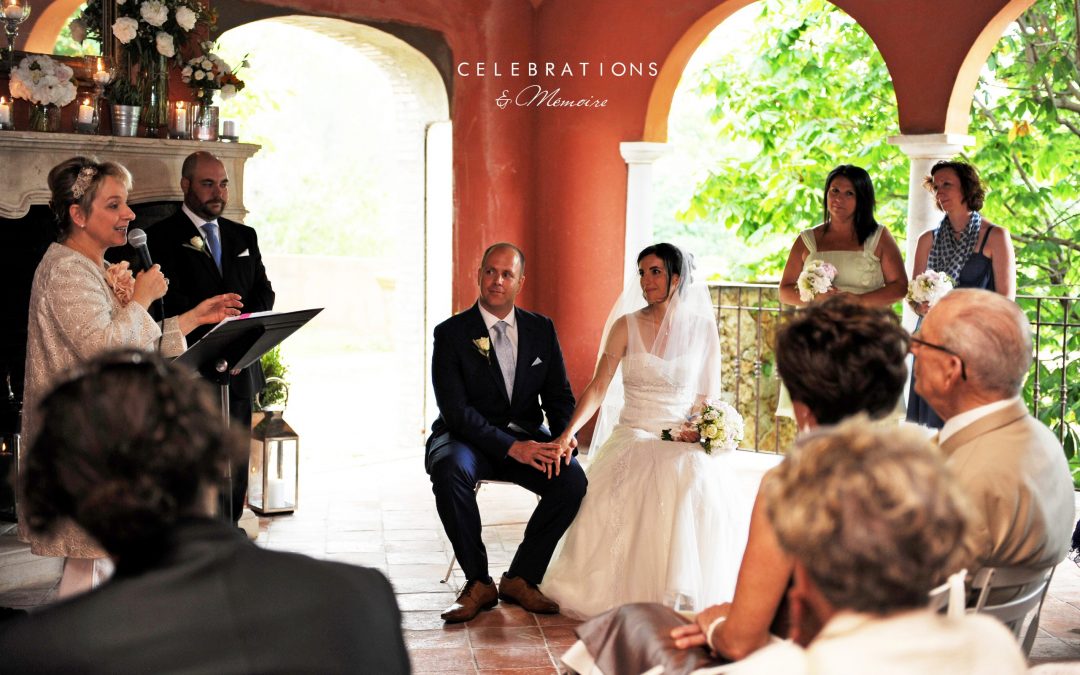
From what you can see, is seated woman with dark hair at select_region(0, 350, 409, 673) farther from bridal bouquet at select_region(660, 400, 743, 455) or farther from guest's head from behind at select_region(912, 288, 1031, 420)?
bridal bouquet at select_region(660, 400, 743, 455)

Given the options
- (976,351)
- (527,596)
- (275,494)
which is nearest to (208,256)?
(275,494)

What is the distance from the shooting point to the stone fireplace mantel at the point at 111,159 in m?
5.00

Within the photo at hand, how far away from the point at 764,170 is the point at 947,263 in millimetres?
5240

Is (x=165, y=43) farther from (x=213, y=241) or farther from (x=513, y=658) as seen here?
(x=513, y=658)

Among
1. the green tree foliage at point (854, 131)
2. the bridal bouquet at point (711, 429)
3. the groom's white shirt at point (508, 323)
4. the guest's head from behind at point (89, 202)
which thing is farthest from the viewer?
the green tree foliage at point (854, 131)

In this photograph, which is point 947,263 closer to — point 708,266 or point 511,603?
point 511,603

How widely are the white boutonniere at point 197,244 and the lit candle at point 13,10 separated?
1.36 meters

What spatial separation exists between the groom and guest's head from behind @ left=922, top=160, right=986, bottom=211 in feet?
6.31

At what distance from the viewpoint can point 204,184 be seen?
15.5 feet

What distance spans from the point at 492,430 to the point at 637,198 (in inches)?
126

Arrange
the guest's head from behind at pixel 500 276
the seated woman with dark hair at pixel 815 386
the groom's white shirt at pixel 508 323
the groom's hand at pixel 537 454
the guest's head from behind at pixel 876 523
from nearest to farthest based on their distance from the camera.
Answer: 1. the guest's head from behind at pixel 876 523
2. the seated woman with dark hair at pixel 815 386
3. the groom's hand at pixel 537 454
4. the guest's head from behind at pixel 500 276
5. the groom's white shirt at pixel 508 323

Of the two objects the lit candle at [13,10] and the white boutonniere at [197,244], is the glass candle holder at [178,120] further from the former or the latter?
the white boutonniere at [197,244]

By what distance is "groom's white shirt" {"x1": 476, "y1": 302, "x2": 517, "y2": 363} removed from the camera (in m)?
4.63

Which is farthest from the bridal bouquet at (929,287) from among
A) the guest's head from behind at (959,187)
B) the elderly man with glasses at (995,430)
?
the elderly man with glasses at (995,430)
